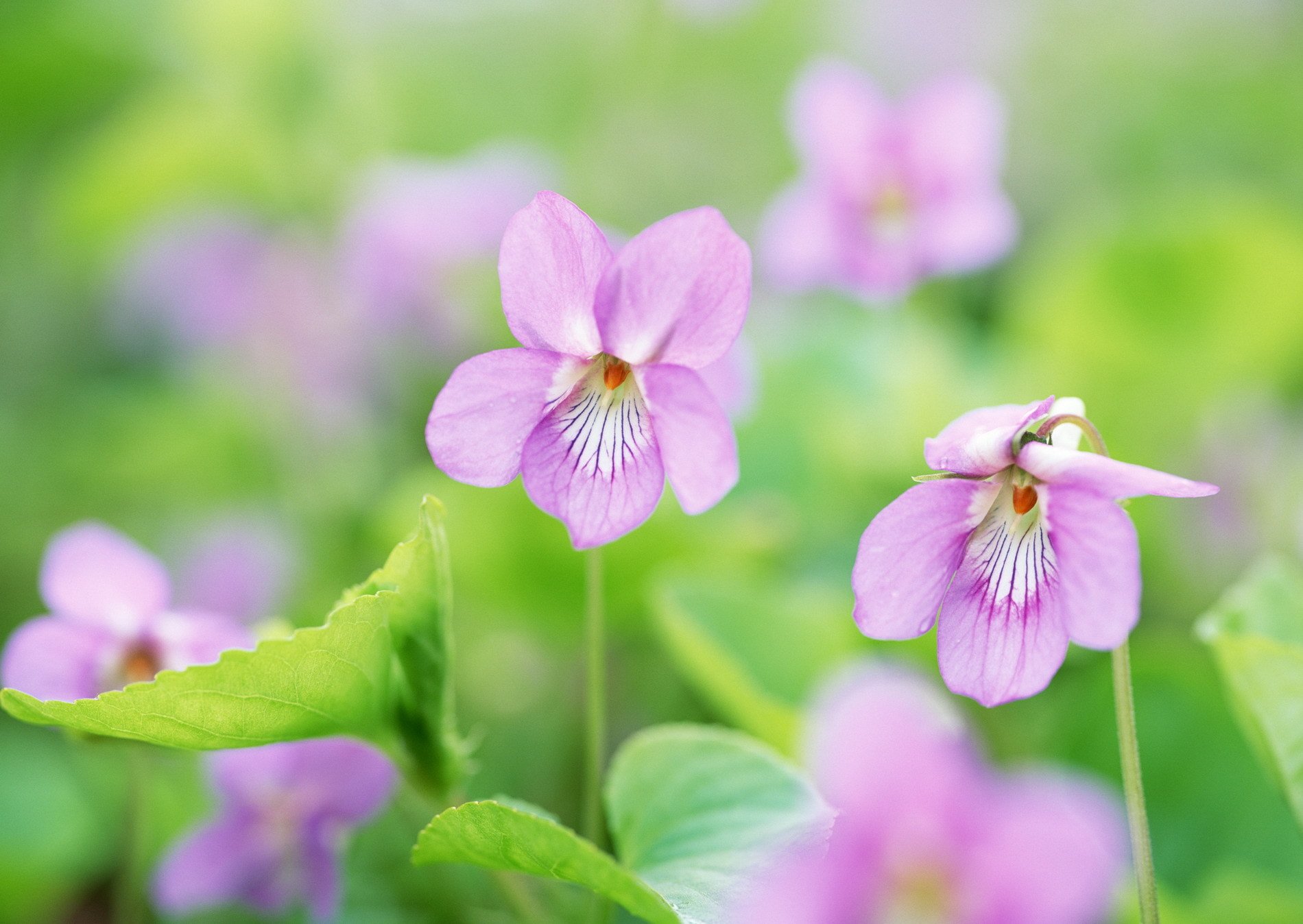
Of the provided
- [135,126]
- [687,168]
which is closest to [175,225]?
[135,126]

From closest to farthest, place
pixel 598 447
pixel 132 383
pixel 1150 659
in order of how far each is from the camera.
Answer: pixel 598 447 < pixel 1150 659 < pixel 132 383

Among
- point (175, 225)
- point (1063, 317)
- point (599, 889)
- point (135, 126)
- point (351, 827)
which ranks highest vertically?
point (135, 126)

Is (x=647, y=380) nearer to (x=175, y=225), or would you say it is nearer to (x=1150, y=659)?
(x=1150, y=659)

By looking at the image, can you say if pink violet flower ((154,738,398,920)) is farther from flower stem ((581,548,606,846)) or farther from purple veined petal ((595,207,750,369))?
purple veined petal ((595,207,750,369))

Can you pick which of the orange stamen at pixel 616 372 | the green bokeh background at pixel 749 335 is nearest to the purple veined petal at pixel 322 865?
the green bokeh background at pixel 749 335

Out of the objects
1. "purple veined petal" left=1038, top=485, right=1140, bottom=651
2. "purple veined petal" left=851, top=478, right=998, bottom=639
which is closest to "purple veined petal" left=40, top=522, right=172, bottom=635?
"purple veined petal" left=851, top=478, right=998, bottom=639

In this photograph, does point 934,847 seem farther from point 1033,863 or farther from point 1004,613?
point 1004,613

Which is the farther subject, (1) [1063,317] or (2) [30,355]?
(2) [30,355]

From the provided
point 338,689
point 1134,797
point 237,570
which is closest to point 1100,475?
point 1134,797
